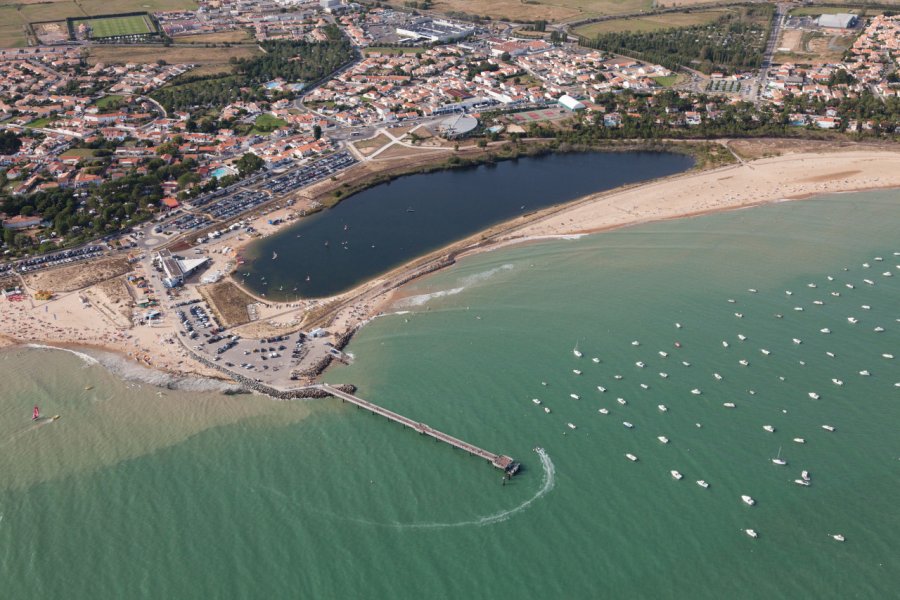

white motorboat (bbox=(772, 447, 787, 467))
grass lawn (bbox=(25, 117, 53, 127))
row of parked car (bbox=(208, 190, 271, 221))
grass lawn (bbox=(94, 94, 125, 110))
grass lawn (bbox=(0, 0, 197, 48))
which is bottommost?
white motorboat (bbox=(772, 447, 787, 467))

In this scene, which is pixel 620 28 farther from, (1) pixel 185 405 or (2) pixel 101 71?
(1) pixel 185 405

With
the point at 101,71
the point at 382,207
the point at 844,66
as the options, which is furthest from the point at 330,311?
the point at 844,66

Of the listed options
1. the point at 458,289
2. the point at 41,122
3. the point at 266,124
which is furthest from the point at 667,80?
the point at 41,122

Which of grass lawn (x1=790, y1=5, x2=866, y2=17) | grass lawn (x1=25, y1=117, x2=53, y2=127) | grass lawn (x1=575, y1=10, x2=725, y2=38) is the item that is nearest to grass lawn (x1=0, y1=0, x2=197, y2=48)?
grass lawn (x1=25, y1=117, x2=53, y2=127)

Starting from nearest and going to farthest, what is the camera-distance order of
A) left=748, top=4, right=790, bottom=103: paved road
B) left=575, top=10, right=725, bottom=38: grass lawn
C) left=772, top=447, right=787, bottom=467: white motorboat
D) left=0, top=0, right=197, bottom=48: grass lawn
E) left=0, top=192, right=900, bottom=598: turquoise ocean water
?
left=0, top=192, right=900, bottom=598: turquoise ocean water
left=772, top=447, right=787, bottom=467: white motorboat
left=748, top=4, right=790, bottom=103: paved road
left=575, top=10, right=725, bottom=38: grass lawn
left=0, top=0, right=197, bottom=48: grass lawn

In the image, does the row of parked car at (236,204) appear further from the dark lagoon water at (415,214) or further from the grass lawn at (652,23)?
the grass lawn at (652,23)

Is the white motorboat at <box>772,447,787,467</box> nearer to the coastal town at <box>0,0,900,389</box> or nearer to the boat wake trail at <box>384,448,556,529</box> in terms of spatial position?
the boat wake trail at <box>384,448,556,529</box>
